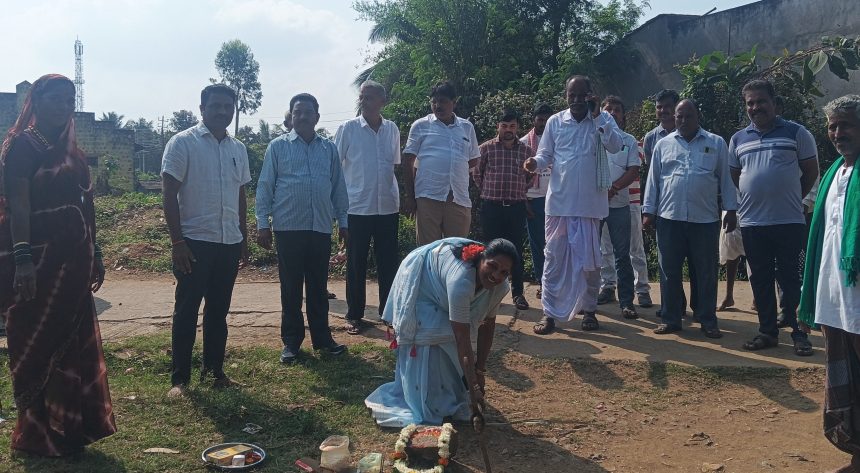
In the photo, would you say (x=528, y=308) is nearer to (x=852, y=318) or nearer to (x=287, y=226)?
(x=287, y=226)

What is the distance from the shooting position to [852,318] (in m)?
3.09

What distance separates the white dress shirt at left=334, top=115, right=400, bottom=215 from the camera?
574 centimetres

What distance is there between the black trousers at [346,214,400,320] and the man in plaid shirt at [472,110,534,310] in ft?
3.35

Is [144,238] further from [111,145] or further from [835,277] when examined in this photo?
[111,145]

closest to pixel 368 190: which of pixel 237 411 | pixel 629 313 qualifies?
pixel 237 411

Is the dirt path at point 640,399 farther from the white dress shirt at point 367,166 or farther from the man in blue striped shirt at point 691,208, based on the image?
the white dress shirt at point 367,166

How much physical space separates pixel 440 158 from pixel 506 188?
839mm

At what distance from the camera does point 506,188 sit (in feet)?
20.8

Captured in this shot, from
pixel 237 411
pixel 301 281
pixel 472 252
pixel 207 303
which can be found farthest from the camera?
pixel 301 281

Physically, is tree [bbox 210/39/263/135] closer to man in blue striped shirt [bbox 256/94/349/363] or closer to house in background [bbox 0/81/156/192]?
house in background [bbox 0/81/156/192]

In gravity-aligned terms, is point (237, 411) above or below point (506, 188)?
below

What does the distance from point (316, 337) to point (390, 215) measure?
125 cm

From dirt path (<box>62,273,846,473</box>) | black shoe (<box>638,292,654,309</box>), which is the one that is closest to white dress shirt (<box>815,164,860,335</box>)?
dirt path (<box>62,273,846,473</box>)

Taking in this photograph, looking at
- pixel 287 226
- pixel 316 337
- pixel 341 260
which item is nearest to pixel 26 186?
pixel 287 226
